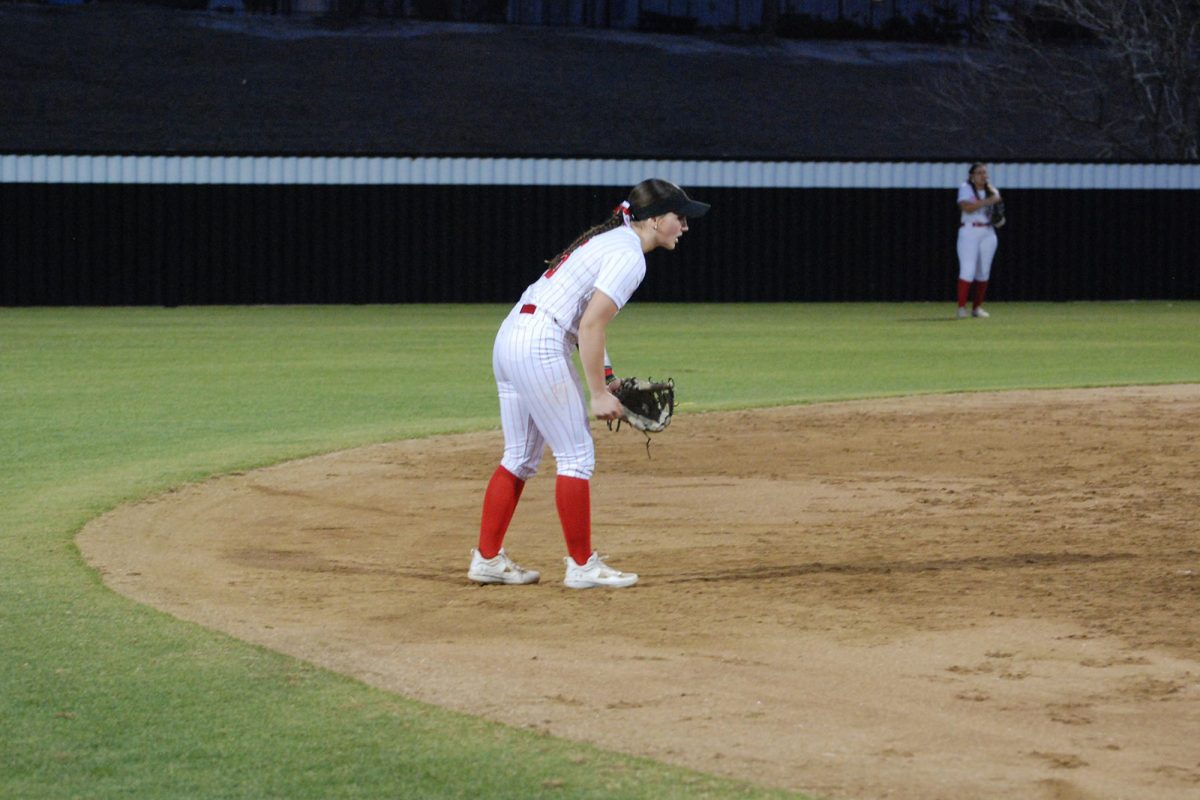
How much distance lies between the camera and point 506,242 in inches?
1020

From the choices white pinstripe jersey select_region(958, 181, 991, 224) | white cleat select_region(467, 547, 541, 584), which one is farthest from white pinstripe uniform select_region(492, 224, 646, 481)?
white pinstripe jersey select_region(958, 181, 991, 224)

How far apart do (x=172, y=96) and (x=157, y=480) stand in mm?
33471

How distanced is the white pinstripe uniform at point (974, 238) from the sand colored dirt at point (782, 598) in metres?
10.7

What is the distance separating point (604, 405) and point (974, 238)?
1667 centimetres

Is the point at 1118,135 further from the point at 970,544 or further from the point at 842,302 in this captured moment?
the point at 970,544

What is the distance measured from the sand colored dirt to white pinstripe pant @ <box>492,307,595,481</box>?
63cm

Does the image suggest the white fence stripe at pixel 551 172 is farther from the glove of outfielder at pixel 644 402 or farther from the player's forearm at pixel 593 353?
the player's forearm at pixel 593 353

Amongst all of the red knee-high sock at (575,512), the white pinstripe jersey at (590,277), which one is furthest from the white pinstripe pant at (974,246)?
the white pinstripe jersey at (590,277)

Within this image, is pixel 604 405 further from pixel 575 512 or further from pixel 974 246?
pixel 974 246

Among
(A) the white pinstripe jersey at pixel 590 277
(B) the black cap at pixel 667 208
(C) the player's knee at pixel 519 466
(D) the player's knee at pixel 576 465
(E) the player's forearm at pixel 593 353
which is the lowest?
(C) the player's knee at pixel 519 466

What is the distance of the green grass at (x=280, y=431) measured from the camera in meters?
4.68

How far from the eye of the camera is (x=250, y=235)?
2488 centimetres

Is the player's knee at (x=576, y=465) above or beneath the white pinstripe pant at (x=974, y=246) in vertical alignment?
beneath

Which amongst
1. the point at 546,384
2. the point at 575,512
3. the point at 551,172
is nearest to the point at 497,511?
the point at 575,512
